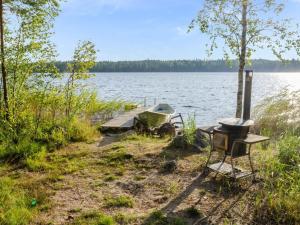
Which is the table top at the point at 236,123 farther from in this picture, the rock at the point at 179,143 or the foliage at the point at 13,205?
the foliage at the point at 13,205

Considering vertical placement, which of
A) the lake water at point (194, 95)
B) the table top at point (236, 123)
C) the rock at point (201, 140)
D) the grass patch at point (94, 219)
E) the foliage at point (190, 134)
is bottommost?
the lake water at point (194, 95)

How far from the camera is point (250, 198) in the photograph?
3.89 meters

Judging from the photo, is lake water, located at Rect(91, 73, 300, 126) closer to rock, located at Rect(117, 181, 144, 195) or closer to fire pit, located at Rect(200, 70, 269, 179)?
fire pit, located at Rect(200, 70, 269, 179)

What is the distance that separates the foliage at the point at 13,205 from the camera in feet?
11.0

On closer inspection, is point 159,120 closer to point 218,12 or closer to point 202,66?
point 218,12

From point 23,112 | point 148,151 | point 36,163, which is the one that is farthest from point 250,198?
point 23,112

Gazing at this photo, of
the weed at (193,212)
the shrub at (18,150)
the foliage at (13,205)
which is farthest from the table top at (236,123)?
the shrub at (18,150)

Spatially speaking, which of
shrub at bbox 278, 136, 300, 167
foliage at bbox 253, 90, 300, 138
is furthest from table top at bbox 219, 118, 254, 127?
foliage at bbox 253, 90, 300, 138

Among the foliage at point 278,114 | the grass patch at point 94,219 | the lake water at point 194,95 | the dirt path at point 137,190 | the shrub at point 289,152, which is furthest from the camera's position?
the lake water at point 194,95

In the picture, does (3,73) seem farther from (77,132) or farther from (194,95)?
(194,95)

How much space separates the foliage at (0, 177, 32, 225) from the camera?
336cm

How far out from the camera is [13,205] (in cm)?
369

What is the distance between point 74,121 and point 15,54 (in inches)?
85.4

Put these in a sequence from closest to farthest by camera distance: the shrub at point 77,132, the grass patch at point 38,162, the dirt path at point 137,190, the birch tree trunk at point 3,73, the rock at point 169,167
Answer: the dirt path at point 137,190, the rock at point 169,167, the grass patch at point 38,162, the birch tree trunk at point 3,73, the shrub at point 77,132
